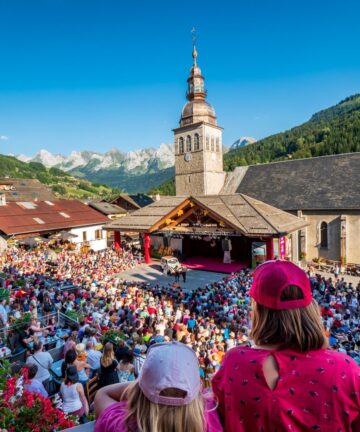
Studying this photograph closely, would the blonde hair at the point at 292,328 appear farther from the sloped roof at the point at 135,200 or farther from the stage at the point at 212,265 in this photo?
the sloped roof at the point at 135,200

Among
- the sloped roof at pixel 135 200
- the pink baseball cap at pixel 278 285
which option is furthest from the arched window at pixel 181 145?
the pink baseball cap at pixel 278 285

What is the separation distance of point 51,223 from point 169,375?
3399cm

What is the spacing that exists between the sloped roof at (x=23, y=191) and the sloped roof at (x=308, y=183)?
134ft

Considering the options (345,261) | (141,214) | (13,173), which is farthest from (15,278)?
(13,173)

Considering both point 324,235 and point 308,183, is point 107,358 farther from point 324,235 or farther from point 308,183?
point 308,183

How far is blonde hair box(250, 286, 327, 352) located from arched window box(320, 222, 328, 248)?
30599 millimetres

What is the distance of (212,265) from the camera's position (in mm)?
27016

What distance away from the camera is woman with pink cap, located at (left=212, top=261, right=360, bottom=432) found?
181cm

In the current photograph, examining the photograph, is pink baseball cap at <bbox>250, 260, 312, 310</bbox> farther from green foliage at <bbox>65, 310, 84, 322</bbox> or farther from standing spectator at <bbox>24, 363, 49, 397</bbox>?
green foliage at <bbox>65, 310, 84, 322</bbox>

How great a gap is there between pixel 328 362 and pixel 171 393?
96cm

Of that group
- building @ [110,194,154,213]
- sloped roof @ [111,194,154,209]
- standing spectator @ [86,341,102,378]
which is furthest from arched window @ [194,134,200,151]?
standing spectator @ [86,341,102,378]

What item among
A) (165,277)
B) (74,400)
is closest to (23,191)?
(165,277)

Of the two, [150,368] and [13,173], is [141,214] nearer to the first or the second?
[150,368]

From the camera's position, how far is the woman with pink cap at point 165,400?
5.24 ft
